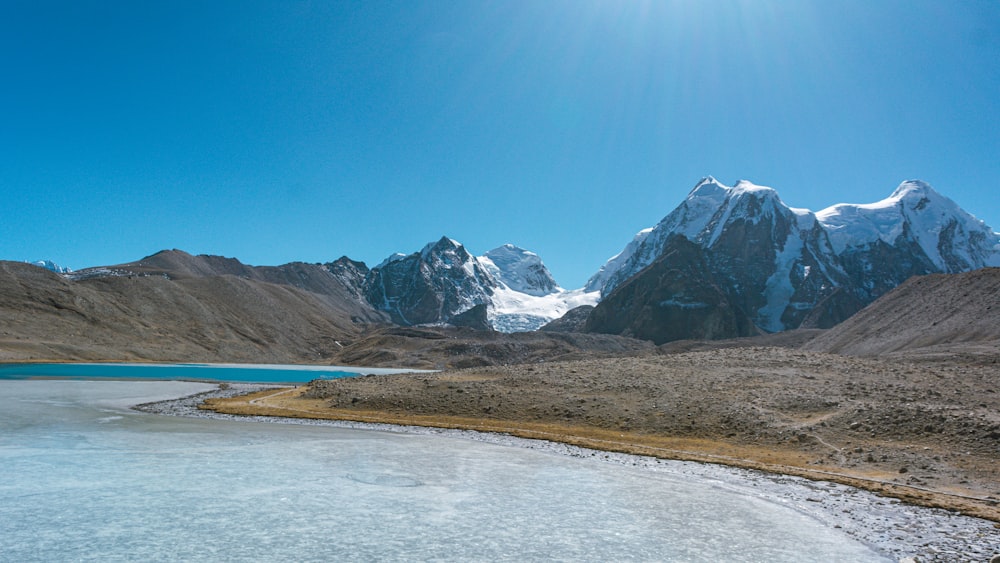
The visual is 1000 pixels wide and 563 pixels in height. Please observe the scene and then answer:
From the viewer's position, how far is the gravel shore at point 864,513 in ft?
65.7

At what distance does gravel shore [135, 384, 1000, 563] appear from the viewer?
65.7ft

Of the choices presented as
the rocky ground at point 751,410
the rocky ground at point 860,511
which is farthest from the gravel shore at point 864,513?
the rocky ground at point 751,410

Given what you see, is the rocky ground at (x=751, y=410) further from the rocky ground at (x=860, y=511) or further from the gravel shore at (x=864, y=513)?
the gravel shore at (x=864, y=513)

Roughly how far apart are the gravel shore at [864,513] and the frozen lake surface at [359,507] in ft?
3.83

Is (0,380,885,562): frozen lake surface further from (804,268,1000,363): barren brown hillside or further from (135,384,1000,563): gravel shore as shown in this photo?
(804,268,1000,363): barren brown hillside

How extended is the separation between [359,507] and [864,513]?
1985 cm

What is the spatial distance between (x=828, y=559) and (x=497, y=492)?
42.2ft

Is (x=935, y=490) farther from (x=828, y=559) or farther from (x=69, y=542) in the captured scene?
(x=69, y=542)

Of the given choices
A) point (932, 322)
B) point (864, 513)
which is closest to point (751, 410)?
point (864, 513)

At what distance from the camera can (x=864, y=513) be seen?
24703 millimetres

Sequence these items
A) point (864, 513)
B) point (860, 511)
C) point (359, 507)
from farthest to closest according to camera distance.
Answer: point (860, 511), point (864, 513), point (359, 507)

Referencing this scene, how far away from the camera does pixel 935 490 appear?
28.8 meters

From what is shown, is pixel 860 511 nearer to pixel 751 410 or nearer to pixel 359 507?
pixel 359 507

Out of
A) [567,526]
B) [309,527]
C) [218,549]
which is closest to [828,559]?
[567,526]
